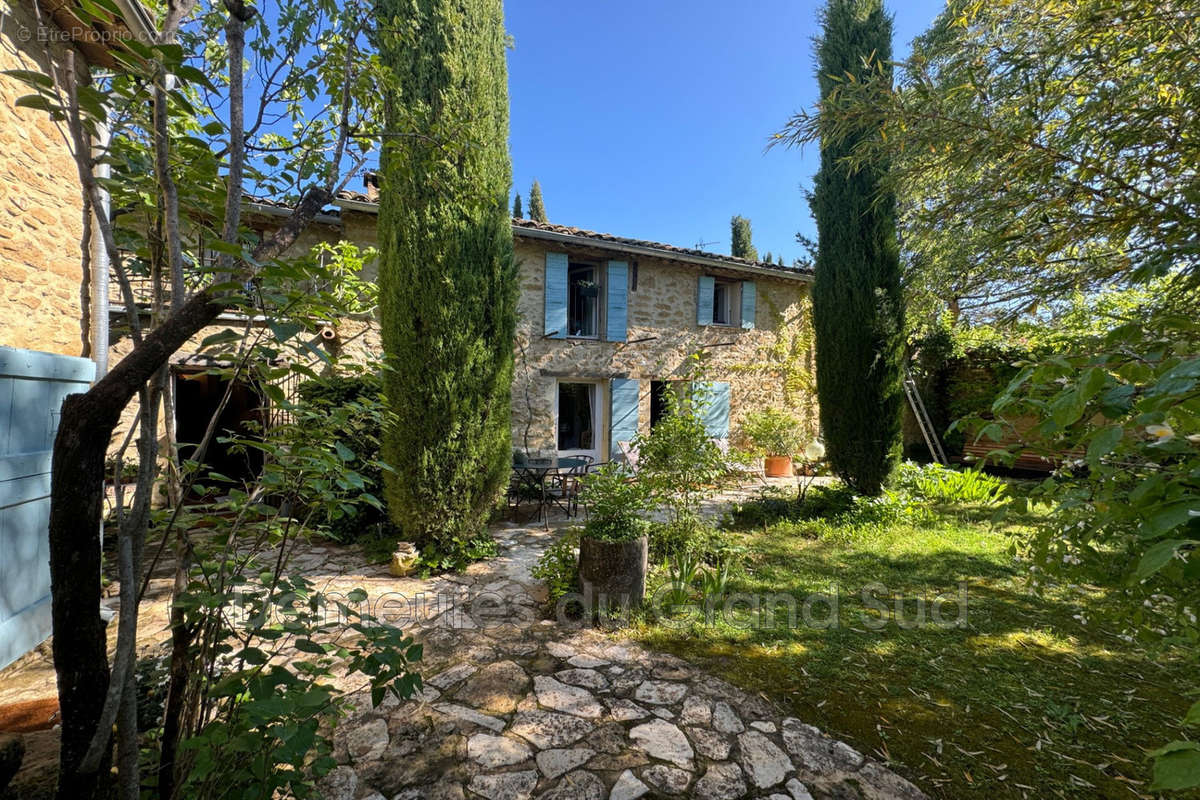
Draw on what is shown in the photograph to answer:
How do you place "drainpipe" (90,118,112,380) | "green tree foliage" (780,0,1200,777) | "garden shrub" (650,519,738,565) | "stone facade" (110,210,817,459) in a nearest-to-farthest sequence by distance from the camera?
"green tree foliage" (780,0,1200,777) → "drainpipe" (90,118,112,380) → "garden shrub" (650,519,738,565) → "stone facade" (110,210,817,459)

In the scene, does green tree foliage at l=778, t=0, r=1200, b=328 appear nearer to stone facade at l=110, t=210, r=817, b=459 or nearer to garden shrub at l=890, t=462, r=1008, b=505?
garden shrub at l=890, t=462, r=1008, b=505

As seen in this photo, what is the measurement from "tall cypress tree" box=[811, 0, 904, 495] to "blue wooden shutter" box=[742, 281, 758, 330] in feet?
11.6

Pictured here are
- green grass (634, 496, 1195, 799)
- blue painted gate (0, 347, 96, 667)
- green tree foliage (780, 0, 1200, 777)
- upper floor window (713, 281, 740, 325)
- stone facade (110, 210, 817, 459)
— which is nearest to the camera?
Answer: green tree foliage (780, 0, 1200, 777)

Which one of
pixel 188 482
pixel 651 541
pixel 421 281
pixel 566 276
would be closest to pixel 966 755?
pixel 651 541

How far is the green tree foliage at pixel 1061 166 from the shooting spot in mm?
1515

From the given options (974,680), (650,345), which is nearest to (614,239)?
(650,345)

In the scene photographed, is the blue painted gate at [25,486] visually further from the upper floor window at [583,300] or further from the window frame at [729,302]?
the window frame at [729,302]

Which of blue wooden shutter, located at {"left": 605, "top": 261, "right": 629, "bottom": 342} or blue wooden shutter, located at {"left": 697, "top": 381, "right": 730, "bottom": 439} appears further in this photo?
blue wooden shutter, located at {"left": 697, "top": 381, "right": 730, "bottom": 439}

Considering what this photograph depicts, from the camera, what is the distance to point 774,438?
984cm

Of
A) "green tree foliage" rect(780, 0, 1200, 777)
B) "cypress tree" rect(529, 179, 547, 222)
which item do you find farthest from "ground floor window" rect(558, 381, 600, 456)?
"cypress tree" rect(529, 179, 547, 222)

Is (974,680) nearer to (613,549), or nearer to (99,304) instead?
(613,549)

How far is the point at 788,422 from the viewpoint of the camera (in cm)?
1001

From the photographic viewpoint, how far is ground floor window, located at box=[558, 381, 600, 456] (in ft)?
31.4

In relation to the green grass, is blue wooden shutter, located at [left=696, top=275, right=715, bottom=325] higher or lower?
higher
